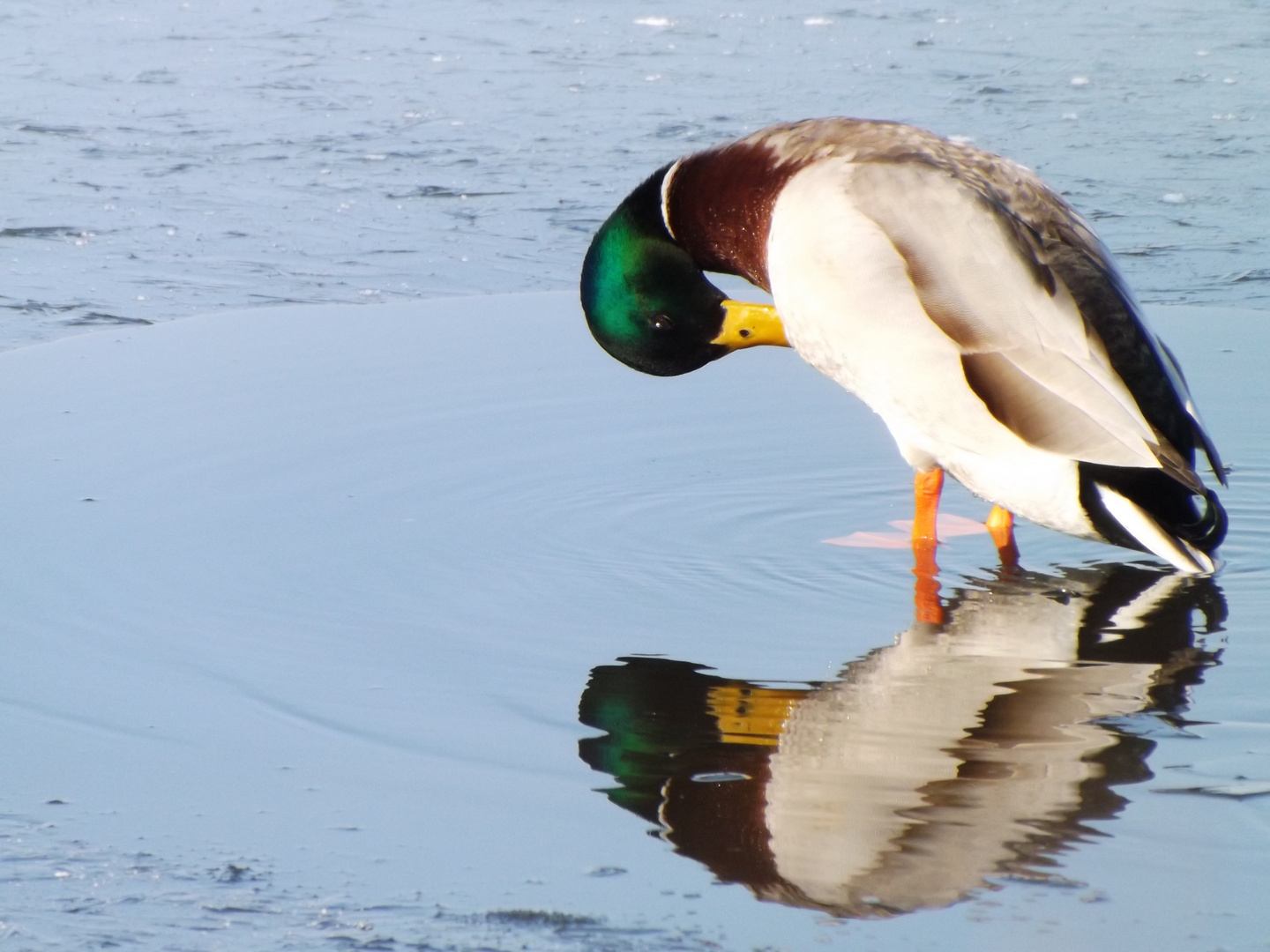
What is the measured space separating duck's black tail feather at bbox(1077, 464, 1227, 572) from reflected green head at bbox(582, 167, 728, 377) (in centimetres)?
98

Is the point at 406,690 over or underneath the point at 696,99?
underneath

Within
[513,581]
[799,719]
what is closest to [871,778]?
[799,719]

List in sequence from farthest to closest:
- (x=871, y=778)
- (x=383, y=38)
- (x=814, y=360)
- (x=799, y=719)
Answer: (x=383, y=38) → (x=814, y=360) → (x=799, y=719) → (x=871, y=778)

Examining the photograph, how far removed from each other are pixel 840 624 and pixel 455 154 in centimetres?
454

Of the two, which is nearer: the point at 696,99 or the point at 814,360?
the point at 814,360

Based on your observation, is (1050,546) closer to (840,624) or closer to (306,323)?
(840,624)

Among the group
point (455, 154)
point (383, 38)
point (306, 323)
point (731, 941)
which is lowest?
point (731, 941)

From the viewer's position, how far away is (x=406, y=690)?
2.99 m

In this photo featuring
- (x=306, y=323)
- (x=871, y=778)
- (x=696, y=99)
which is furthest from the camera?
(x=696, y=99)

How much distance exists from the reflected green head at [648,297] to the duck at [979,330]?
20 centimetres

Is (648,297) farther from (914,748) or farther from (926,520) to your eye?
(914,748)

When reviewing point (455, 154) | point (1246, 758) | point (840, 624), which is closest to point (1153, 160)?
point (455, 154)

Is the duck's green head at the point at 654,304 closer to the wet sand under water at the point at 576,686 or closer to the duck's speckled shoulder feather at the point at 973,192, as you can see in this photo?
the duck's speckled shoulder feather at the point at 973,192

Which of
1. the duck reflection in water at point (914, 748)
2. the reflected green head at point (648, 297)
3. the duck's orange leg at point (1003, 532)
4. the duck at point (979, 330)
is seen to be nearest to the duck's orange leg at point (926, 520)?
the duck at point (979, 330)
